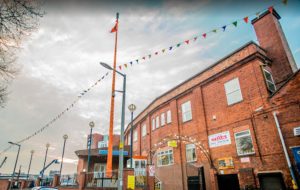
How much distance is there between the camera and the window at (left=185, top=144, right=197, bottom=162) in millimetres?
16766

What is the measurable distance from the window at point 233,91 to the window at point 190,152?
4.95 m

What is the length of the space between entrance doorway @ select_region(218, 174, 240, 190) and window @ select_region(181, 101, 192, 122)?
5800mm

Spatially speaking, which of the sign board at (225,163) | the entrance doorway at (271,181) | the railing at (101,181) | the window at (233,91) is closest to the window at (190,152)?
the sign board at (225,163)

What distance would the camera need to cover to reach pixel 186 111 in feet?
61.7

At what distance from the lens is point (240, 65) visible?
14.6 m

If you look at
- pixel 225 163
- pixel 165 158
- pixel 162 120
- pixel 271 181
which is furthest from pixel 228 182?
pixel 162 120

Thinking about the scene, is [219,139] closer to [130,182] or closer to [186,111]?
[186,111]

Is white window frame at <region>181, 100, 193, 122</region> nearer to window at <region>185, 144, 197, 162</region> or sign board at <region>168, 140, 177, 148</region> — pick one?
sign board at <region>168, 140, 177, 148</region>

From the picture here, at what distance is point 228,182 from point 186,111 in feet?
23.0

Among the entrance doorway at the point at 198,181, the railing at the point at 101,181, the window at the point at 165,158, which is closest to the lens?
the railing at the point at 101,181

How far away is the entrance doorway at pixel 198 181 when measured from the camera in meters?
14.8

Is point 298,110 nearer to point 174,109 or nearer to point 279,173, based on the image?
point 279,173

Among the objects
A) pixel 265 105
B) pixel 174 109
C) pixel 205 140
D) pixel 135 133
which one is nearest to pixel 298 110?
pixel 265 105

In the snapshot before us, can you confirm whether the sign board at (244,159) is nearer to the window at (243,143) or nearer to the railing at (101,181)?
the window at (243,143)
